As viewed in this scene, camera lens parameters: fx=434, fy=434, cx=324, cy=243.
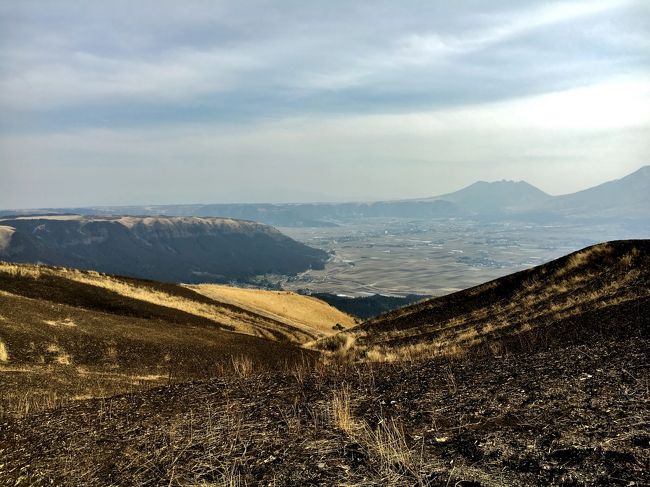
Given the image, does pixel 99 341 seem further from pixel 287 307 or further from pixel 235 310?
pixel 287 307

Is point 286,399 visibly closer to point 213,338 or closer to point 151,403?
point 151,403

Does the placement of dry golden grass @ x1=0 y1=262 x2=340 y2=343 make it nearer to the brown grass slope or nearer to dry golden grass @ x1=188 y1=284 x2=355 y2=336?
dry golden grass @ x1=188 y1=284 x2=355 y2=336

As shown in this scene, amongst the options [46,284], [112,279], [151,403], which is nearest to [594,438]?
[151,403]

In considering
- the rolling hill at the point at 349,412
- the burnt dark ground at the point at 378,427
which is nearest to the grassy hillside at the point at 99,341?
the rolling hill at the point at 349,412

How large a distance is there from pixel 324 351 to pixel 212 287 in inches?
1524

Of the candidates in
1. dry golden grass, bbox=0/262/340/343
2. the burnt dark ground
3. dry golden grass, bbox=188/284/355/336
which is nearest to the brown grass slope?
the burnt dark ground

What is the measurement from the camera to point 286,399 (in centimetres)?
1150

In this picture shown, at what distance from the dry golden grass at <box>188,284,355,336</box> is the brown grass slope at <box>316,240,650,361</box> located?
19.8 meters

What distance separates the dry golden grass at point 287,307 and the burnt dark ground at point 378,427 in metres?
41.5

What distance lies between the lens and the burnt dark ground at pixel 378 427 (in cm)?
685

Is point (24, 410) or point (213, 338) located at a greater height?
point (24, 410)

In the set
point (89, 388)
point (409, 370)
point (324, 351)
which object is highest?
point (409, 370)

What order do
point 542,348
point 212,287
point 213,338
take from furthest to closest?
1. point 212,287
2. point 213,338
3. point 542,348

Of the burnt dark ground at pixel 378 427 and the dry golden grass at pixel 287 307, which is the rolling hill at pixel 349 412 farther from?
the dry golden grass at pixel 287 307
